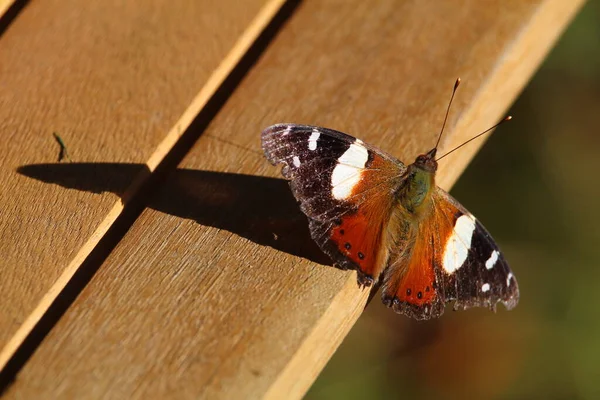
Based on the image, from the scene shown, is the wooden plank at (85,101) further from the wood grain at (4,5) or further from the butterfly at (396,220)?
→ the butterfly at (396,220)

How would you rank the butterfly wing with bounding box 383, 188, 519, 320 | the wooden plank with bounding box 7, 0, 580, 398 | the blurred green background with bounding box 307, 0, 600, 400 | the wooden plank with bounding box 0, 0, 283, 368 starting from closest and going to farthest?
the wooden plank with bounding box 7, 0, 580, 398 < the wooden plank with bounding box 0, 0, 283, 368 < the butterfly wing with bounding box 383, 188, 519, 320 < the blurred green background with bounding box 307, 0, 600, 400

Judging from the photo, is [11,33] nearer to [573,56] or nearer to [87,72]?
[87,72]

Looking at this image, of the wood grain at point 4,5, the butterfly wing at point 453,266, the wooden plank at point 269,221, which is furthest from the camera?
the wood grain at point 4,5

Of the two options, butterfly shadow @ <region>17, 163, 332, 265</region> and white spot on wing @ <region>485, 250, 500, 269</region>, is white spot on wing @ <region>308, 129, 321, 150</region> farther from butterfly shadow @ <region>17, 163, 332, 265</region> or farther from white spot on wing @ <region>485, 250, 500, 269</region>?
white spot on wing @ <region>485, 250, 500, 269</region>

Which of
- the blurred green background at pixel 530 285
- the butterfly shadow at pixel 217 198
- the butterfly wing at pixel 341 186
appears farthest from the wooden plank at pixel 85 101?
the blurred green background at pixel 530 285

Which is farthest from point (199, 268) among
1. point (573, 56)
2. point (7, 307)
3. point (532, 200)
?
point (573, 56)

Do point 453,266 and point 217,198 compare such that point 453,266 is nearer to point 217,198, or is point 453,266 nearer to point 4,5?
point 217,198

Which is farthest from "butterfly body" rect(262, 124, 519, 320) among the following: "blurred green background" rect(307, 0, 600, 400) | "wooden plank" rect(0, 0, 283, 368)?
"blurred green background" rect(307, 0, 600, 400)

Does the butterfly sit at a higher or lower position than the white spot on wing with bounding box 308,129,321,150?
lower

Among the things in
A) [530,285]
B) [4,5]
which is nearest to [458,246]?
[530,285]
